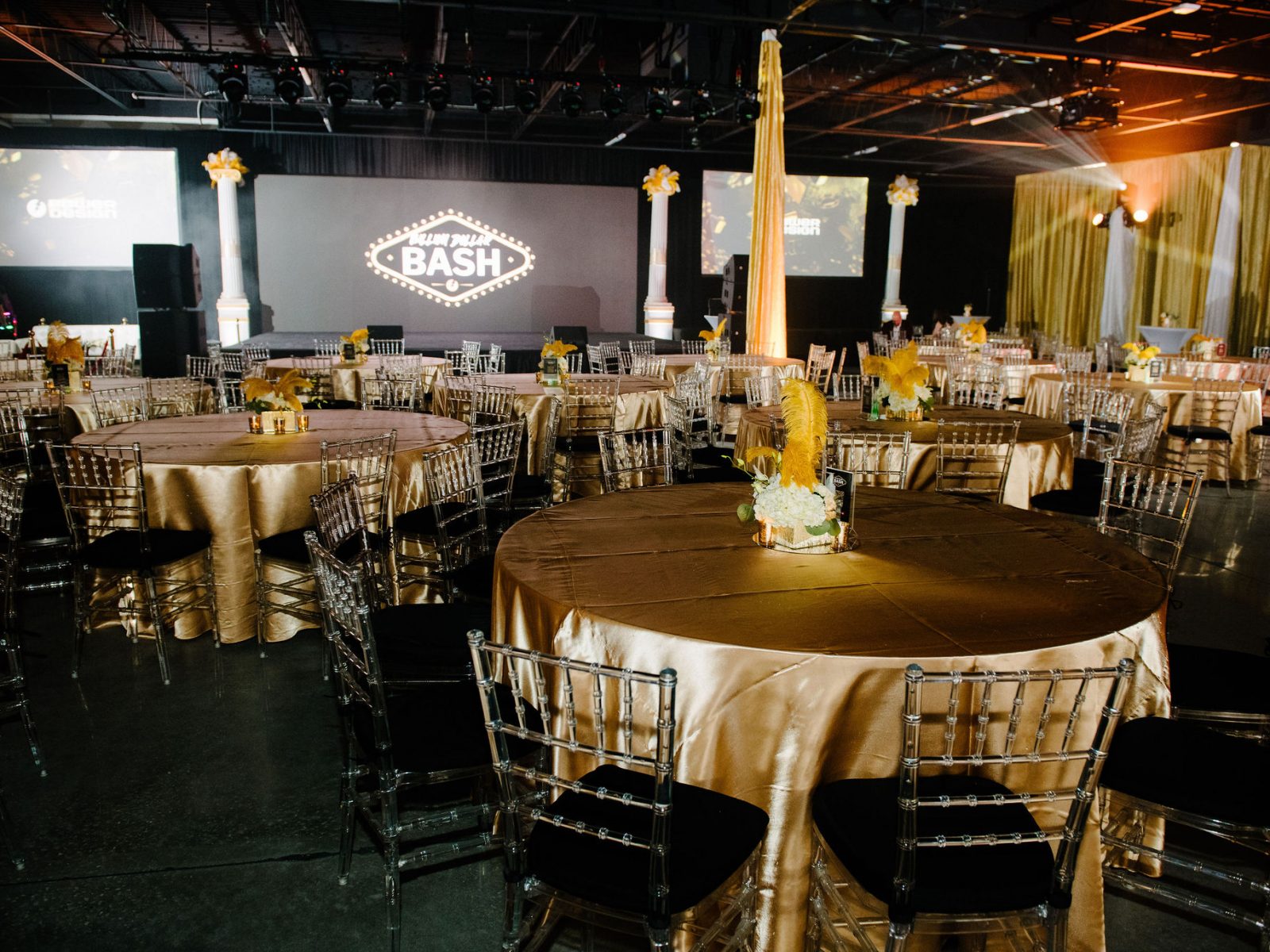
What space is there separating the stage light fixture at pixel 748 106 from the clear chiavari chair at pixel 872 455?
5966mm

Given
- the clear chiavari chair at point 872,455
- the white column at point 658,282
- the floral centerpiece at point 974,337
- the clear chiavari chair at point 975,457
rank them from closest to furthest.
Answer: the clear chiavari chair at point 872,455, the clear chiavari chair at point 975,457, the floral centerpiece at point 974,337, the white column at point 658,282

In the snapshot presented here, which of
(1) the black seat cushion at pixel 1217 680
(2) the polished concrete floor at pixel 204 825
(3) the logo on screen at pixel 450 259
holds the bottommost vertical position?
(2) the polished concrete floor at pixel 204 825

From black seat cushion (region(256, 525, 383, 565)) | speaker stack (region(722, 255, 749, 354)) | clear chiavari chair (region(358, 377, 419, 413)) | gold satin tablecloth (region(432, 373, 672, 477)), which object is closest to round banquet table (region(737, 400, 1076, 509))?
gold satin tablecloth (region(432, 373, 672, 477))

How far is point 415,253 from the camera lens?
15.4m

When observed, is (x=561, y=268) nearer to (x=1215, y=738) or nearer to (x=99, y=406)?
(x=99, y=406)

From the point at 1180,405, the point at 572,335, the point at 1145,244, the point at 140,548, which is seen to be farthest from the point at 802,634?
the point at 1145,244

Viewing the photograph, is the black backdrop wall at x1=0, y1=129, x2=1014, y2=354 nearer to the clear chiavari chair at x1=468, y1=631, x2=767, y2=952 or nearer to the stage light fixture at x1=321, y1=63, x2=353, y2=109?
the stage light fixture at x1=321, y1=63, x2=353, y2=109

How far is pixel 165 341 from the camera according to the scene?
9336 mm

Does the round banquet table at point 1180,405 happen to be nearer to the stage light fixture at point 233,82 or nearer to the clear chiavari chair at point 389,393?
the clear chiavari chair at point 389,393

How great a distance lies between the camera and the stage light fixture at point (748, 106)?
906 centimetres

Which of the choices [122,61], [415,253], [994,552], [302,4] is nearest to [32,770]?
[994,552]

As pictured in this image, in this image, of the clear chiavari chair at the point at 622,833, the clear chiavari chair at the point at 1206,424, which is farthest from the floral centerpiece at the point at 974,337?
the clear chiavari chair at the point at 622,833

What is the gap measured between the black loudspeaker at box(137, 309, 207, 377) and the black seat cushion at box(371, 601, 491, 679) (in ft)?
25.7

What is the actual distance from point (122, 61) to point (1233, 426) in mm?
13555
